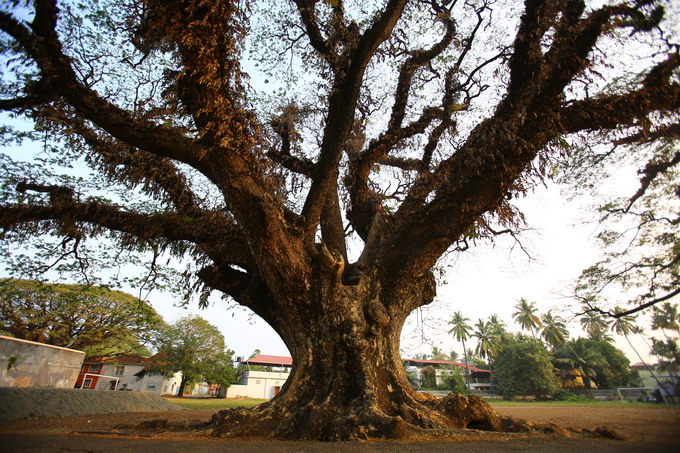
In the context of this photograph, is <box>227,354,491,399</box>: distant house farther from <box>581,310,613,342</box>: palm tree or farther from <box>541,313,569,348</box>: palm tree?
<box>581,310,613,342</box>: palm tree

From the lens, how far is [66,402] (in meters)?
5.70

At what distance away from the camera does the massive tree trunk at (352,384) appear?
334 centimetres

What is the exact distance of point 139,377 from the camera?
107 ft

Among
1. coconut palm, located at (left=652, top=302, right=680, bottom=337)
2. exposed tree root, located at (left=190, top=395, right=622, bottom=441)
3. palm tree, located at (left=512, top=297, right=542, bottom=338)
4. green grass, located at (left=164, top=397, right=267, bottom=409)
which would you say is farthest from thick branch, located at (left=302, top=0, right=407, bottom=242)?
palm tree, located at (left=512, top=297, right=542, bottom=338)

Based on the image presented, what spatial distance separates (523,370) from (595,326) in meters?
30.5

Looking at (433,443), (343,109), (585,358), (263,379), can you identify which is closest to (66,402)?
(433,443)

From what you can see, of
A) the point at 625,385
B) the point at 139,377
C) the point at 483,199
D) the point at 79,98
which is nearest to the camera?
the point at 625,385

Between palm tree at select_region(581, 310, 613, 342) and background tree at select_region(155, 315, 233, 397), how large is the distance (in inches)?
1135

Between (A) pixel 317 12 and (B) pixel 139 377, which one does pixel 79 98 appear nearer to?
(A) pixel 317 12

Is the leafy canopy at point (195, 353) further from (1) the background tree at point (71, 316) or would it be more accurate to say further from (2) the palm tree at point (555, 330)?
(2) the palm tree at point (555, 330)

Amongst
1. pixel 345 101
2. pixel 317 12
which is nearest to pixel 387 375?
pixel 345 101

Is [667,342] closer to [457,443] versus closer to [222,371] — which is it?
[457,443]

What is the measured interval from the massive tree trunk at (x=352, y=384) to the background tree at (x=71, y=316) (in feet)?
31.4

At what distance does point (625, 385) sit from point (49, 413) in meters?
7.06
